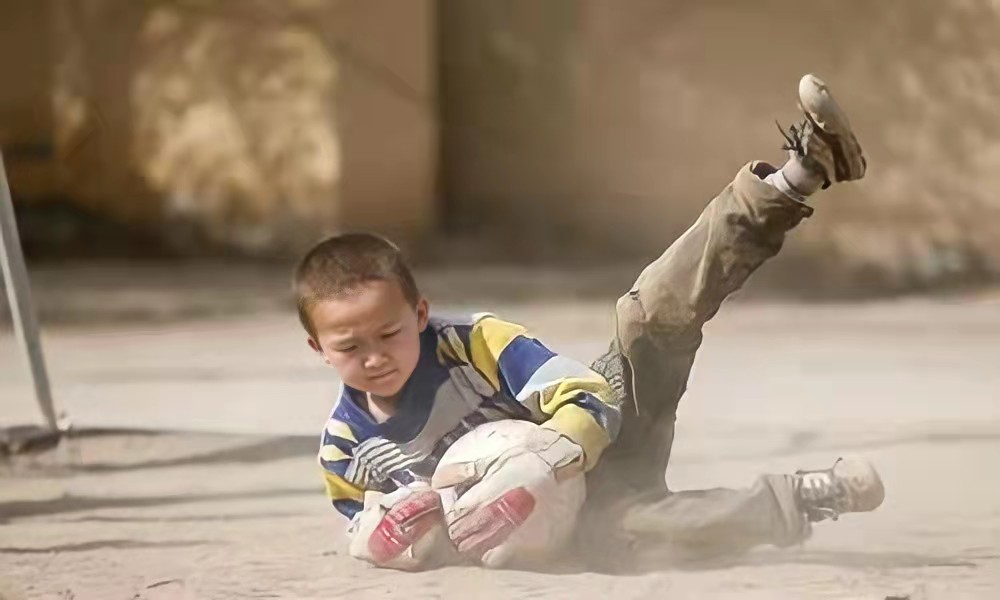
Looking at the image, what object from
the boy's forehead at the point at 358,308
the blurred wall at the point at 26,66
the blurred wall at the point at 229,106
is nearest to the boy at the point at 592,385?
the boy's forehead at the point at 358,308

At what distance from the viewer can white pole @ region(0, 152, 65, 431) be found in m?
0.78

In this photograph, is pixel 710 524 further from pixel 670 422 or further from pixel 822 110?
pixel 822 110

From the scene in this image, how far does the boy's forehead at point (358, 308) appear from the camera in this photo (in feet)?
1.85

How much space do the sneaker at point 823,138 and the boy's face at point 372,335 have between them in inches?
7.3

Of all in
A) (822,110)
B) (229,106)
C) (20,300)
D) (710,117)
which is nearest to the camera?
(822,110)

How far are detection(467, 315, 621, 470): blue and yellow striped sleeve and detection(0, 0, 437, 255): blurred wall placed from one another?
3.95ft

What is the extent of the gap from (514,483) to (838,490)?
17cm

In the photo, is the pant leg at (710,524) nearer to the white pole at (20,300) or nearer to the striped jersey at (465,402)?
the striped jersey at (465,402)

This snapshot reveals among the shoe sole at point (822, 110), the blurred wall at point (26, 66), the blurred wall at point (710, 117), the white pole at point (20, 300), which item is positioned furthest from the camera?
the blurred wall at point (26, 66)

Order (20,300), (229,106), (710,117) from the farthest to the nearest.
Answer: (229,106) → (710,117) → (20,300)

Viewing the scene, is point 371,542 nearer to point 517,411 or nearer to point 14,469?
point 517,411

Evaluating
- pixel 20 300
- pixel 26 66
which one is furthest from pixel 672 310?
pixel 26 66

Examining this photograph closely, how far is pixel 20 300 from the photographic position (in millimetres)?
817

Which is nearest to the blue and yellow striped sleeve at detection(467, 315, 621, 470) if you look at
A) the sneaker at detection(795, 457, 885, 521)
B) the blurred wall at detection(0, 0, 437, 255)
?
the sneaker at detection(795, 457, 885, 521)
